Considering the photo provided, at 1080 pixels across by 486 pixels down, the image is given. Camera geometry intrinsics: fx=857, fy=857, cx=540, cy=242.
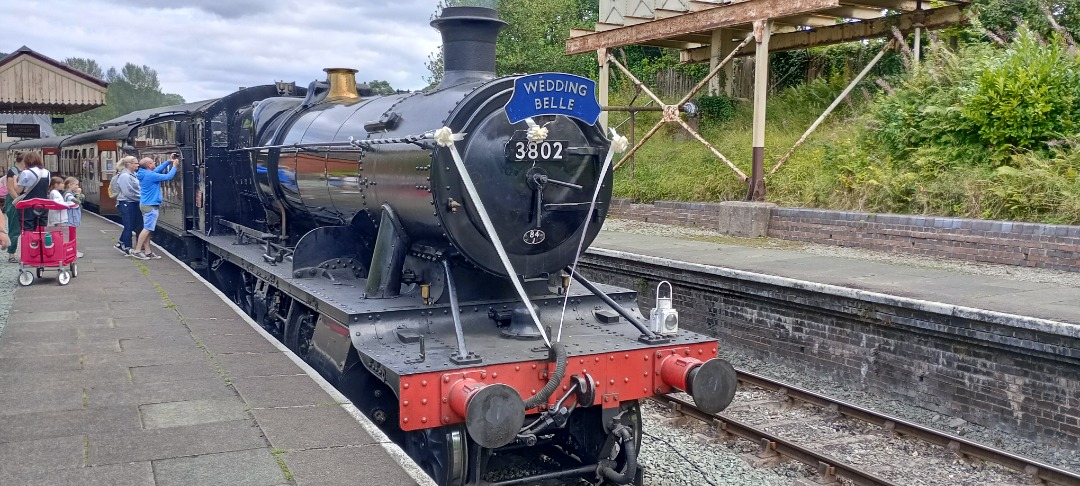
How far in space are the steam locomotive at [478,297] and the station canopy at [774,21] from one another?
8123 mm

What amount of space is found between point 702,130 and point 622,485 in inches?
506

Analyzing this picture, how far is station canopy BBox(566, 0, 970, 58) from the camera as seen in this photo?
42.6ft

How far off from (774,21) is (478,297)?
9.88 metres

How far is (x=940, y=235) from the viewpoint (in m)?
10.2

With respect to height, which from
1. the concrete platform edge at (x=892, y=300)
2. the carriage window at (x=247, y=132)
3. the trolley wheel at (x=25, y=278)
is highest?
the carriage window at (x=247, y=132)

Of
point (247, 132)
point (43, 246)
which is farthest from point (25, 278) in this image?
point (247, 132)

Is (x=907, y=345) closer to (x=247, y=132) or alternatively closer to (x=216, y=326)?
(x=216, y=326)

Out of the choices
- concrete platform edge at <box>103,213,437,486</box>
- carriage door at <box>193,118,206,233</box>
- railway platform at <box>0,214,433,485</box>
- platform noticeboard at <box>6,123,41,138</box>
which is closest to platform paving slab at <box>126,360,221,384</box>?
railway platform at <box>0,214,433,485</box>

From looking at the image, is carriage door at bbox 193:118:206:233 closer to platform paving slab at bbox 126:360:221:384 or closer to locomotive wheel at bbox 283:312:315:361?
locomotive wheel at bbox 283:312:315:361

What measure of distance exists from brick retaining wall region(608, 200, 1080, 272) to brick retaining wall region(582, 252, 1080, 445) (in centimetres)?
291

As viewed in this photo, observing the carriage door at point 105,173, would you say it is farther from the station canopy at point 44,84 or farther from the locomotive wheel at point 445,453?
the locomotive wheel at point 445,453

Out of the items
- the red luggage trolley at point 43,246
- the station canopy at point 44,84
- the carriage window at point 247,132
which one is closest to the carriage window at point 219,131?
the carriage window at point 247,132

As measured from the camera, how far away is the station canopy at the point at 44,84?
1809cm

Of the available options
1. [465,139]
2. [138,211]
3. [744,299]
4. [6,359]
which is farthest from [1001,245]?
[138,211]
